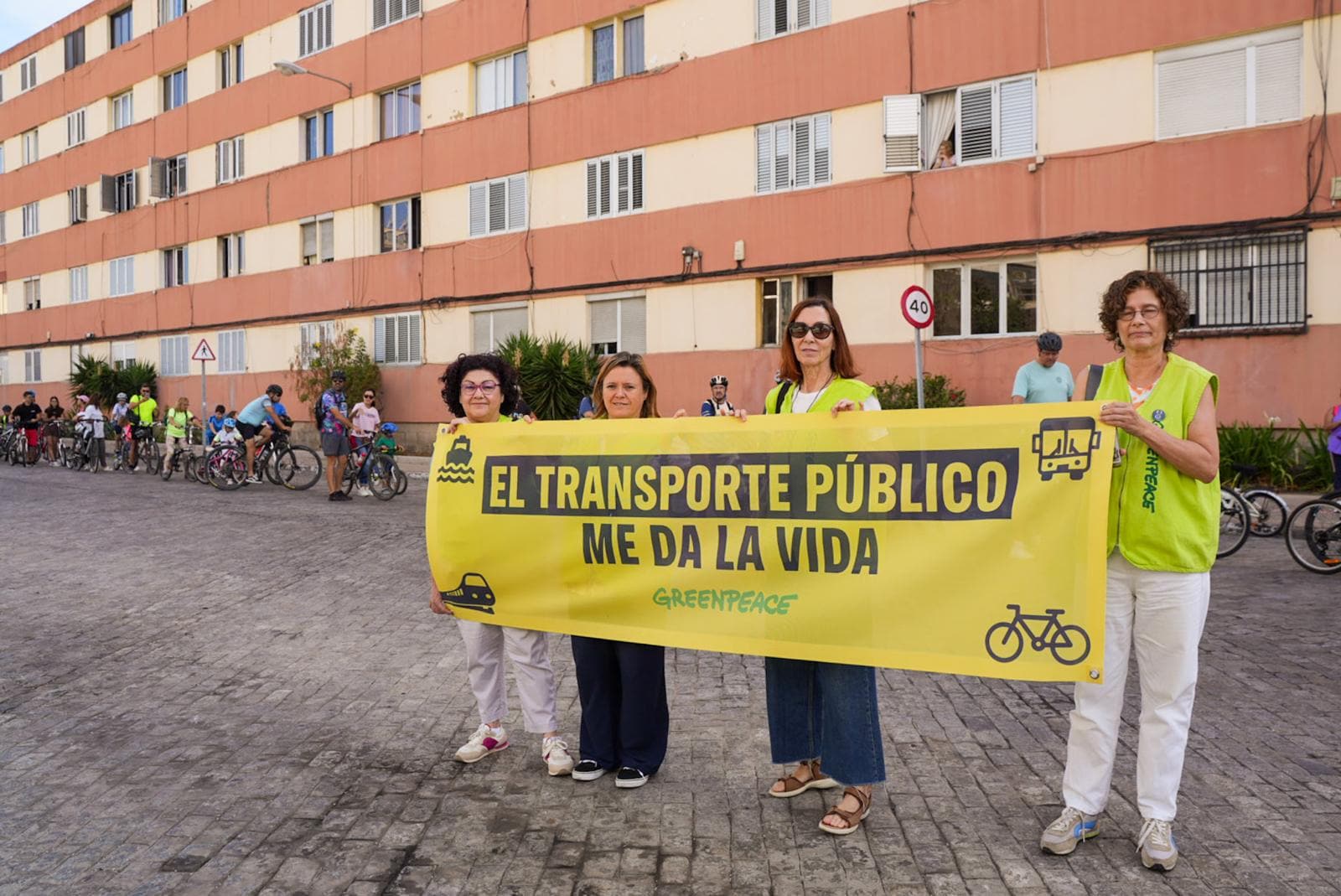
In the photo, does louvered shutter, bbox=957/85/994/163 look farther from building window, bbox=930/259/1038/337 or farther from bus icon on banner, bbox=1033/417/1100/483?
bus icon on banner, bbox=1033/417/1100/483

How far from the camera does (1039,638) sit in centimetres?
396

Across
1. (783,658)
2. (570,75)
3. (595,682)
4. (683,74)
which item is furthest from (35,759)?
(570,75)

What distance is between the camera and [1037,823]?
13.6 ft

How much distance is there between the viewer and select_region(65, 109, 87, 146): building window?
41875 millimetres

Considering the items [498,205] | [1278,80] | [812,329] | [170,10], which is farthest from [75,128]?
[812,329]

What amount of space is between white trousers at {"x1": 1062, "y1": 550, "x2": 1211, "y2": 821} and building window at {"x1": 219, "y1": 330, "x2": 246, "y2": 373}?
109 ft

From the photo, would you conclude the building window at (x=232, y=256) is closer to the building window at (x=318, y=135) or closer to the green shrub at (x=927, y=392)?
the building window at (x=318, y=135)

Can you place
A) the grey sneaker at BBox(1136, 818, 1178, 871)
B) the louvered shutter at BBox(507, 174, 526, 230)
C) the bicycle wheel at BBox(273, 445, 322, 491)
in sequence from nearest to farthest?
the grey sneaker at BBox(1136, 818, 1178, 871)
the bicycle wheel at BBox(273, 445, 322, 491)
the louvered shutter at BBox(507, 174, 526, 230)

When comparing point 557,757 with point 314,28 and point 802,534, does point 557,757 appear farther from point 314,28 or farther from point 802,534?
point 314,28

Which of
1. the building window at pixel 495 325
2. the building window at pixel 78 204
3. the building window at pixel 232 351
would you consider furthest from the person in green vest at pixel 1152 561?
the building window at pixel 78 204

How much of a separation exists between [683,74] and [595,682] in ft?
66.0

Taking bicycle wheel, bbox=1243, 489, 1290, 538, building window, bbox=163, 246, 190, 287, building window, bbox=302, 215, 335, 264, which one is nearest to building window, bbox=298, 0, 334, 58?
building window, bbox=302, 215, 335, 264

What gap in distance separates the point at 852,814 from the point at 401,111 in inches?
1110

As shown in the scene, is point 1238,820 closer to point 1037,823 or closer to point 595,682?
point 1037,823
